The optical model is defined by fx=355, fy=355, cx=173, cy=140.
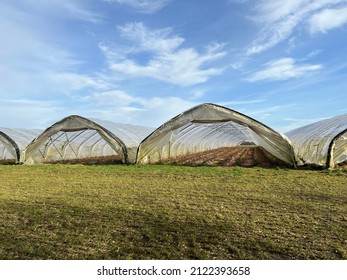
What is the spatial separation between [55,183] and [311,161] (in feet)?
34.6

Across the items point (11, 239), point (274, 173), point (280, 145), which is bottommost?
point (11, 239)

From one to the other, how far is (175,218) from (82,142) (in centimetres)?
1547

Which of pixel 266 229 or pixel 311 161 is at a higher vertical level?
pixel 311 161

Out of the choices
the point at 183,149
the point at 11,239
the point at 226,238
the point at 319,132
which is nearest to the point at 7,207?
the point at 11,239

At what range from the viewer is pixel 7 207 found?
731 cm

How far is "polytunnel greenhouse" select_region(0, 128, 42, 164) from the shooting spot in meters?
17.7

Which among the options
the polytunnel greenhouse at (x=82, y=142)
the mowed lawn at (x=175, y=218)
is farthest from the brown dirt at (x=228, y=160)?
the mowed lawn at (x=175, y=218)

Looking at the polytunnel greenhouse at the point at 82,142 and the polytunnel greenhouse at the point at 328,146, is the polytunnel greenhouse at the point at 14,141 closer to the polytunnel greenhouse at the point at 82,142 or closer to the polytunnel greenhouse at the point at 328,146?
the polytunnel greenhouse at the point at 82,142

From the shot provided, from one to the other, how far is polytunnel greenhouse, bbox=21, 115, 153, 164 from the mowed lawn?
19.8ft

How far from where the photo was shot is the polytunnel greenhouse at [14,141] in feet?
→ 58.2

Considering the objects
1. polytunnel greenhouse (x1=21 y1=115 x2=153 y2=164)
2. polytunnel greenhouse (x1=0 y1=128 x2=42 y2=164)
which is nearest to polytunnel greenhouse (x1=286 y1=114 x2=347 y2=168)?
polytunnel greenhouse (x1=21 y1=115 x2=153 y2=164)

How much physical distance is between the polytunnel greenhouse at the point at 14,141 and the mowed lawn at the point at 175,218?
7.40m

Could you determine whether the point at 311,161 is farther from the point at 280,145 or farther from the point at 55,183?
the point at 55,183

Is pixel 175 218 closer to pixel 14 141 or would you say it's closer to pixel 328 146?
pixel 328 146
